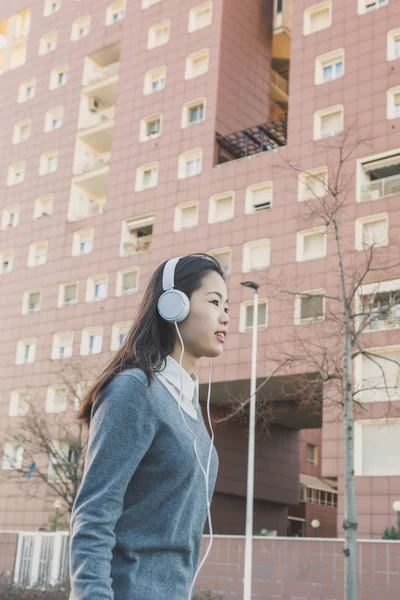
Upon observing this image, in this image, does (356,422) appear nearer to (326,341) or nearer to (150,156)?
(326,341)

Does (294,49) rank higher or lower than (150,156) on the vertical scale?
higher

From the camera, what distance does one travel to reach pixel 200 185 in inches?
1542

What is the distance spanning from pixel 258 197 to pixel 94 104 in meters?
16.2

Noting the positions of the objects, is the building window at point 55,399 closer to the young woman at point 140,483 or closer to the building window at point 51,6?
the building window at point 51,6

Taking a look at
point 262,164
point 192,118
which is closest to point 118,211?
point 192,118

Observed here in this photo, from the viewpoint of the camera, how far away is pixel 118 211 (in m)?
42.7

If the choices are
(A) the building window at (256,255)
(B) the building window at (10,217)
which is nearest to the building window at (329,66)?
(A) the building window at (256,255)

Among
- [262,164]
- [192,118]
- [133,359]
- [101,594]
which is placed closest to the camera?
[101,594]

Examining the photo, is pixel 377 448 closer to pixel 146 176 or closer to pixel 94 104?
pixel 146 176

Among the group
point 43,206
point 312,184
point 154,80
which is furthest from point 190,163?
point 43,206

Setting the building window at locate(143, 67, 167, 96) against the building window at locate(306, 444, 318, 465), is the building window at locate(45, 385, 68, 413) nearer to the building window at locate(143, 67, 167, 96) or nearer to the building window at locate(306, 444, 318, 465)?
the building window at locate(143, 67, 167, 96)

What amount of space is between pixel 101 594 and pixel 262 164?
117 feet

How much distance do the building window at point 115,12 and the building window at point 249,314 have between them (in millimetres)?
21785

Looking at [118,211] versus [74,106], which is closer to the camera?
[118,211]
